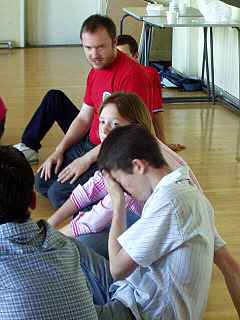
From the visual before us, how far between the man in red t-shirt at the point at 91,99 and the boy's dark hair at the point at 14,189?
1470mm

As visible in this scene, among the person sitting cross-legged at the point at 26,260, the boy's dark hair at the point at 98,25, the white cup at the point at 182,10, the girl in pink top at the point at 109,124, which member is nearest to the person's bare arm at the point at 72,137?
the boy's dark hair at the point at 98,25

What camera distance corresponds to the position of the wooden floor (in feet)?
9.52

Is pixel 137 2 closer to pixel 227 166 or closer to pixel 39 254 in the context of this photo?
pixel 227 166

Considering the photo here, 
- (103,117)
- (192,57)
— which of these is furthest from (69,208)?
(192,57)

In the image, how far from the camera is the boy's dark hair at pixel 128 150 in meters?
1.66

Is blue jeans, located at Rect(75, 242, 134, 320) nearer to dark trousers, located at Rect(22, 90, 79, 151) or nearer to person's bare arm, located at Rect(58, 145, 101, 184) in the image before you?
person's bare arm, located at Rect(58, 145, 101, 184)

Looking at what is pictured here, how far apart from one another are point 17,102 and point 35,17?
9.42 feet

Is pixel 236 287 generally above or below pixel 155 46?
below

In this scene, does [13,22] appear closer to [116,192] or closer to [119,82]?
[119,82]

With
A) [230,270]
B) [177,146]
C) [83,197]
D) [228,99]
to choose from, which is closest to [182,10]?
[228,99]

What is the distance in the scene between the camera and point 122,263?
166cm

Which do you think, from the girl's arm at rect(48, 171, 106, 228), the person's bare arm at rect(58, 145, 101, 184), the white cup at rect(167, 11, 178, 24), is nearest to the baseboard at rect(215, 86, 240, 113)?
the white cup at rect(167, 11, 178, 24)

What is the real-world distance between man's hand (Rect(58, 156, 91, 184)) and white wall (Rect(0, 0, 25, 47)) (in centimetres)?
478

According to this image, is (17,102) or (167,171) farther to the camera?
(17,102)
